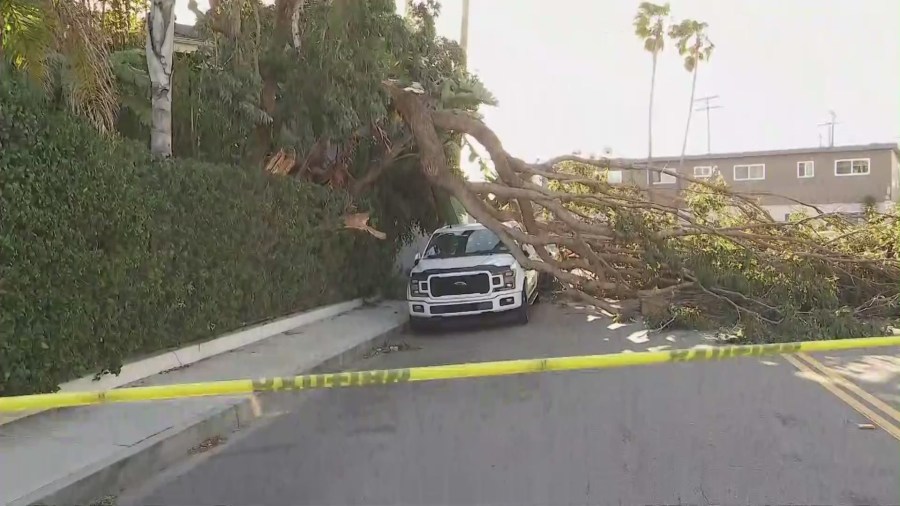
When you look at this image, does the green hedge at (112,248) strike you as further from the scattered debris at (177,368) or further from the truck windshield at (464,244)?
the truck windshield at (464,244)

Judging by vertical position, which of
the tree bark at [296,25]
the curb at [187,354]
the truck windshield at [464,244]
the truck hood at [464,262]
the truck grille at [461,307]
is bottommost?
the curb at [187,354]

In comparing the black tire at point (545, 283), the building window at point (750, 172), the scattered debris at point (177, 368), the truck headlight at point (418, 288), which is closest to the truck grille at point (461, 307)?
the truck headlight at point (418, 288)

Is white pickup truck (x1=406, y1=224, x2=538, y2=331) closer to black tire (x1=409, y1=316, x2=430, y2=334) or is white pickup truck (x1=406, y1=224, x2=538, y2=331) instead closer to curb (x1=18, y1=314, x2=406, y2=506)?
black tire (x1=409, y1=316, x2=430, y2=334)

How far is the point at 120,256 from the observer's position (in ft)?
22.6

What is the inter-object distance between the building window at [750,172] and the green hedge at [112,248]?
37881mm

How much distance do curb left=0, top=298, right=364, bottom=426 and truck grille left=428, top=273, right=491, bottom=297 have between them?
232 cm

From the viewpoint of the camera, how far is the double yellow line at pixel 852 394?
5.87 m

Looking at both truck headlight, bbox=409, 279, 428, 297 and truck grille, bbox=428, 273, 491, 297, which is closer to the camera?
truck grille, bbox=428, 273, 491, 297

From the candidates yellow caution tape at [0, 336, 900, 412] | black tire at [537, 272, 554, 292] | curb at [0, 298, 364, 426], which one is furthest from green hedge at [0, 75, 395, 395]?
black tire at [537, 272, 554, 292]

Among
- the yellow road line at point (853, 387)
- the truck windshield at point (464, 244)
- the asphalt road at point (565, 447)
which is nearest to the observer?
the asphalt road at point (565, 447)

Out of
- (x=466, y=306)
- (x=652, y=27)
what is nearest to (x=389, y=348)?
(x=466, y=306)

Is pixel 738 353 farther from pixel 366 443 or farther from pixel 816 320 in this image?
pixel 816 320

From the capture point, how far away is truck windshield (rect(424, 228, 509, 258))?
13.5m

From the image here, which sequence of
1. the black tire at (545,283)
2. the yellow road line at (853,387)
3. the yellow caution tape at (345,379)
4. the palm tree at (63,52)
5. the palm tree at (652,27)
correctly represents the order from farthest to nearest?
the palm tree at (652,27) < the black tire at (545,283) < the palm tree at (63,52) < the yellow road line at (853,387) < the yellow caution tape at (345,379)
